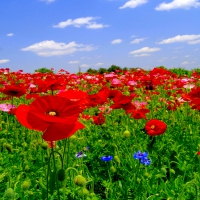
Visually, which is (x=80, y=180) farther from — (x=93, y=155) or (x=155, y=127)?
(x=93, y=155)

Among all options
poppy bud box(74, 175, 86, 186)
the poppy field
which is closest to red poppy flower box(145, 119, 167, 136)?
the poppy field

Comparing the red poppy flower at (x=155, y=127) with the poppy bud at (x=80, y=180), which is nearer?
the poppy bud at (x=80, y=180)

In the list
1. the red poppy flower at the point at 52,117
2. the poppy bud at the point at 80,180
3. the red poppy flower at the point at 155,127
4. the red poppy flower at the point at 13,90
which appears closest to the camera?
the red poppy flower at the point at 52,117

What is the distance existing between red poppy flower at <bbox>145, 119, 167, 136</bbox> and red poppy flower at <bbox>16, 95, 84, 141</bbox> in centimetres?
134

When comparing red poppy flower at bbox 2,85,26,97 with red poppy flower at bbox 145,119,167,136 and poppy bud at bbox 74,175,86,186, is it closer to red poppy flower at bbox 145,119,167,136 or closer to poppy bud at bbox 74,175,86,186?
red poppy flower at bbox 145,119,167,136

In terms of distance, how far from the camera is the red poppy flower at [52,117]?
947 mm

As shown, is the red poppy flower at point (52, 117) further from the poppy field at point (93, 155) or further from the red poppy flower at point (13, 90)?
the red poppy flower at point (13, 90)

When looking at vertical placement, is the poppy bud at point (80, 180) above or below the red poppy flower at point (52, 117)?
below

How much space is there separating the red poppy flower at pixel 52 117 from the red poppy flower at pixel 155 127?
1.34 meters

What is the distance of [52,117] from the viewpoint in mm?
917

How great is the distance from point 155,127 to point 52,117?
1.54 m

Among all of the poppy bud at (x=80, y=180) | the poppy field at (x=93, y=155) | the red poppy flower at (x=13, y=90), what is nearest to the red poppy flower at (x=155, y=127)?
the poppy field at (x=93, y=155)

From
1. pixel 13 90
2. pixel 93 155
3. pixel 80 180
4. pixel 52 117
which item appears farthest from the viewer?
Result: pixel 13 90

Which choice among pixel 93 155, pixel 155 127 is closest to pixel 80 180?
pixel 155 127
